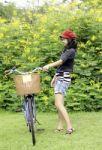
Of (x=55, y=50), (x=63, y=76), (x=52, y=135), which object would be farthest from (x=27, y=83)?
(x=55, y=50)

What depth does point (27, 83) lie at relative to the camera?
7.78 metres

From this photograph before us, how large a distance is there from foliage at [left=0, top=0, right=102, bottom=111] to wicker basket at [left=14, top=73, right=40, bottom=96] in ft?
10.9

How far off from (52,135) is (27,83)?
1.10m

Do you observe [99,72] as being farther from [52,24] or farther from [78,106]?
[52,24]

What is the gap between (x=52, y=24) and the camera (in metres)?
12.6

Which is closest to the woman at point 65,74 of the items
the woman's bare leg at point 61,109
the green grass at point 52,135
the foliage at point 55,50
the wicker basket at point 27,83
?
the woman's bare leg at point 61,109

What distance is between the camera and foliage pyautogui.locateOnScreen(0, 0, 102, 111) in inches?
445

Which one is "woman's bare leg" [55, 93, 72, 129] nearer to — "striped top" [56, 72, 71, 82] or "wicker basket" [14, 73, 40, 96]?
"striped top" [56, 72, 71, 82]

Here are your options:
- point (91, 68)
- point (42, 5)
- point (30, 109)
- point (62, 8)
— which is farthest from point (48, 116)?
point (42, 5)

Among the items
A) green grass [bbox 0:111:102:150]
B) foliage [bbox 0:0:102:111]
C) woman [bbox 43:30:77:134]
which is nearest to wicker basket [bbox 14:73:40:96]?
woman [bbox 43:30:77:134]

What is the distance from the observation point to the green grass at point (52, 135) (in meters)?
7.51

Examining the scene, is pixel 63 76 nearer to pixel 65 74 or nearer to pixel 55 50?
pixel 65 74

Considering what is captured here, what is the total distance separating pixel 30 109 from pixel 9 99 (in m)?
3.56

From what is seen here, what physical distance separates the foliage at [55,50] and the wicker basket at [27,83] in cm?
332
